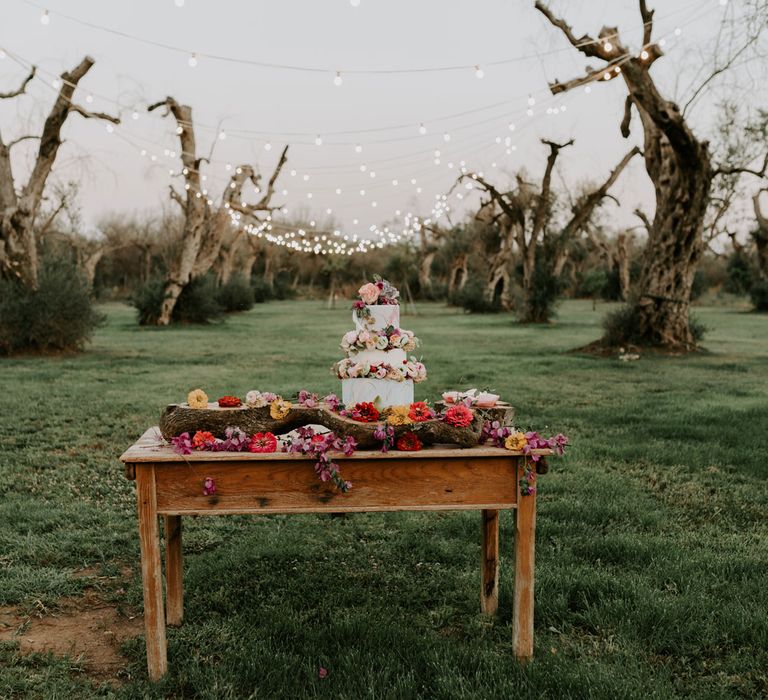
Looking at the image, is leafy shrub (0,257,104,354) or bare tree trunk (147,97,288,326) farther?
bare tree trunk (147,97,288,326)

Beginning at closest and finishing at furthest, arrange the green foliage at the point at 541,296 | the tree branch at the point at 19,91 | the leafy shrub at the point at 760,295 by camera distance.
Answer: the tree branch at the point at 19,91
the green foliage at the point at 541,296
the leafy shrub at the point at 760,295

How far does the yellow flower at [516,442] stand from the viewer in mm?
3066

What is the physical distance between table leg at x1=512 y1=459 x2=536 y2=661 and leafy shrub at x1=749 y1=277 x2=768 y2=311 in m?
A: 38.1

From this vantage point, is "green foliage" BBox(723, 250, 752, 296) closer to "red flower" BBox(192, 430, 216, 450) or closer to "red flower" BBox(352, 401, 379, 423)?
"red flower" BBox(352, 401, 379, 423)

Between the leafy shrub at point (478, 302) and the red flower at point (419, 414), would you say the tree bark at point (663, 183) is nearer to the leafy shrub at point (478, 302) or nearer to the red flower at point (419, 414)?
the red flower at point (419, 414)

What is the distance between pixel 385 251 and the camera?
204 feet

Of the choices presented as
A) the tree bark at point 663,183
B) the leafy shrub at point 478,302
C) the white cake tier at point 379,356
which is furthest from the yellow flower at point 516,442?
the leafy shrub at point 478,302

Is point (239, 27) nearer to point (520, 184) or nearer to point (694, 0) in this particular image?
point (694, 0)

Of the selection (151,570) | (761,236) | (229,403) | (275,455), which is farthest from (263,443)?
(761,236)

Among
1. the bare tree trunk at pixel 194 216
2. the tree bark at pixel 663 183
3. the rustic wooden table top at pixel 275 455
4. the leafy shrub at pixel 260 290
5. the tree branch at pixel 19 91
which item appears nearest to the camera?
the rustic wooden table top at pixel 275 455

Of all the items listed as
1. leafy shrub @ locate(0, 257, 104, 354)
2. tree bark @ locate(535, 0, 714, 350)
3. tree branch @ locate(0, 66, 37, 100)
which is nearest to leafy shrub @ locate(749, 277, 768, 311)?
tree bark @ locate(535, 0, 714, 350)

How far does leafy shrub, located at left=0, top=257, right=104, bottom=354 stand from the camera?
52.3ft

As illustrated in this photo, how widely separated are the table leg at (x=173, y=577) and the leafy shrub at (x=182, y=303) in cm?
2492

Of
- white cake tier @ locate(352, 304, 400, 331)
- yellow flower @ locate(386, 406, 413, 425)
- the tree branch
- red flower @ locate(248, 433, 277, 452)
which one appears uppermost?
the tree branch
